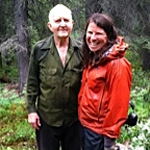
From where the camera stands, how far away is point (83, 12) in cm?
970

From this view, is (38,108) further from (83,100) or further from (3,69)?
(3,69)

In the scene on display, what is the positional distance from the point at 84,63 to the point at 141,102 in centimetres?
317

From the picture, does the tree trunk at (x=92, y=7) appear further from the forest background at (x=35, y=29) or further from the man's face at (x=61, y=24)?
the man's face at (x=61, y=24)

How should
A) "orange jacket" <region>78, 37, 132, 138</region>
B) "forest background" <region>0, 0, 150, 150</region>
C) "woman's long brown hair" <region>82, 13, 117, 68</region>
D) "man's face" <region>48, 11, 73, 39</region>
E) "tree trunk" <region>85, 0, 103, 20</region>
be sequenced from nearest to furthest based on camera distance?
"orange jacket" <region>78, 37, 132, 138</region> → "woman's long brown hair" <region>82, 13, 117, 68</region> → "man's face" <region>48, 11, 73, 39</region> → "forest background" <region>0, 0, 150, 150</region> → "tree trunk" <region>85, 0, 103, 20</region>

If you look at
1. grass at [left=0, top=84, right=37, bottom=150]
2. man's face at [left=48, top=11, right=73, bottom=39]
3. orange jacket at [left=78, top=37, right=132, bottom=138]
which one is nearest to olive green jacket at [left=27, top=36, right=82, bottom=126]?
man's face at [left=48, top=11, right=73, bottom=39]

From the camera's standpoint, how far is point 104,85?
8.04 feet

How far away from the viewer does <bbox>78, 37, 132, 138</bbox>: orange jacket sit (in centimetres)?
236

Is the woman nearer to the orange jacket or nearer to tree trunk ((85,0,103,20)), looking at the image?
the orange jacket

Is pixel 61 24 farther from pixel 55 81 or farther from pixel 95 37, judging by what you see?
pixel 55 81

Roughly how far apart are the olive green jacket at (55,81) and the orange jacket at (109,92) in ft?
0.93

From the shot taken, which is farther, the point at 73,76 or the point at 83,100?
the point at 73,76

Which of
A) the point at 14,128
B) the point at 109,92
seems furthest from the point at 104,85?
the point at 14,128

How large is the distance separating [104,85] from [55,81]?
57cm

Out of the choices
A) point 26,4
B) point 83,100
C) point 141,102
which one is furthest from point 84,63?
point 26,4
